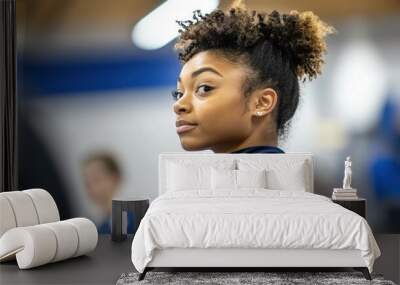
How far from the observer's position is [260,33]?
6.66 meters

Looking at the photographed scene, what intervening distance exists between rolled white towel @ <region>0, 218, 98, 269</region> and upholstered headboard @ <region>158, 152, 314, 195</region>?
1532 millimetres

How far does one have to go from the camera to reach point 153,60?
689 centimetres

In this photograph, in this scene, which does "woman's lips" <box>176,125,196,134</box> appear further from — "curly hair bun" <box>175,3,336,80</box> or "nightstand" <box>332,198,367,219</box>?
"nightstand" <box>332,198,367,219</box>

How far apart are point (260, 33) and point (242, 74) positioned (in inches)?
19.3

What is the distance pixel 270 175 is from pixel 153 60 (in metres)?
1.88

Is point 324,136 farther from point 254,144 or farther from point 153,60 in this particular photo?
point 153,60

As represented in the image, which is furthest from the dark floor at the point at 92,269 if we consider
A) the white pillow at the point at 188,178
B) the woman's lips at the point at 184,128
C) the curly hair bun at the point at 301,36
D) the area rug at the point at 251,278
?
the curly hair bun at the point at 301,36

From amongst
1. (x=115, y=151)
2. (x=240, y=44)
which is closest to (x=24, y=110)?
(x=115, y=151)

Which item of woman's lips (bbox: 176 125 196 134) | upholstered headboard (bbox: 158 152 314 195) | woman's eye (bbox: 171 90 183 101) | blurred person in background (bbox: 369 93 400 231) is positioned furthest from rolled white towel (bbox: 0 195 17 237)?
blurred person in background (bbox: 369 93 400 231)

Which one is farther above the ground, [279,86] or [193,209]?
[279,86]

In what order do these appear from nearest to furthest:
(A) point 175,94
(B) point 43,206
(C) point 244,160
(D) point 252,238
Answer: (D) point 252,238 → (B) point 43,206 → (C) point 244,160 → (A) point 175,94

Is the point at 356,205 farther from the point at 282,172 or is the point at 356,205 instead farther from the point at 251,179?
the point at 251,179

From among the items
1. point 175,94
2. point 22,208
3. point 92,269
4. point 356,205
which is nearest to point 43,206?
point 22,208

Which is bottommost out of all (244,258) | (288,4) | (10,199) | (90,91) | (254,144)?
(244,258)
